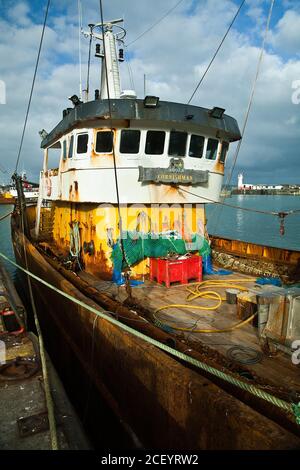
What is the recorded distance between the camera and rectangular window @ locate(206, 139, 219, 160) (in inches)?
368

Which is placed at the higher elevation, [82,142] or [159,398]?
[82,142]

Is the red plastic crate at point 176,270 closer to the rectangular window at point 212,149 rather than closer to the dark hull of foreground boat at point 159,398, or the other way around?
the dark hull of foreground boat at point 159,398

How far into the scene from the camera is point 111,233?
8.64m

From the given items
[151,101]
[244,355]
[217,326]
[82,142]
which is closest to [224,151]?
[151,101]

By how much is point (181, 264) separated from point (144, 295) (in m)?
1.42

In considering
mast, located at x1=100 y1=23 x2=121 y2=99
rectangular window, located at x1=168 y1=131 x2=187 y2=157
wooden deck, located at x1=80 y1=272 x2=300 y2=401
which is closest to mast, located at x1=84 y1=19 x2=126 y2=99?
mast, located at x1=100 y1=23 x2=121 y2=99

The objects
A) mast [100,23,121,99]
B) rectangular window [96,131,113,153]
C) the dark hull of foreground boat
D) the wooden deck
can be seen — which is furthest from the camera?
mast [100,23,121,99]

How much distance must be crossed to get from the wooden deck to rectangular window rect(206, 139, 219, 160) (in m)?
3.83

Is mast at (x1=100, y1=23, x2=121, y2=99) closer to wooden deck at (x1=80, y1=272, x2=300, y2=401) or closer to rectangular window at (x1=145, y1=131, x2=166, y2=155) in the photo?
rectangular window at (x1=145, y1=131, x2=166, y2=155)

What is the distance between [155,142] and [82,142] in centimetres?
210

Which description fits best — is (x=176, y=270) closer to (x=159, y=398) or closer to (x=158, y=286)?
(x=158, y=286)

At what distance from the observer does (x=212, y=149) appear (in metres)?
9.50
